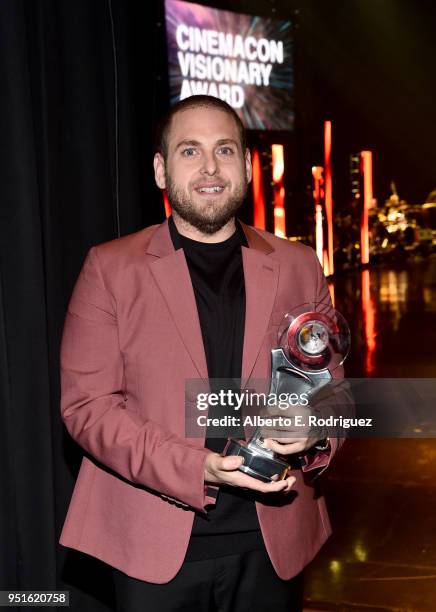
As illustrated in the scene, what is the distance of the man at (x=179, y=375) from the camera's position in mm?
1516

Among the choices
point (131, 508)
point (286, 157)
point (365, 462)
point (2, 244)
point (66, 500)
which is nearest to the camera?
point (131, 508)

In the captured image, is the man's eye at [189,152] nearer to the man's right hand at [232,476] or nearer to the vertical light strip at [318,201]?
the man's right hand at [232,476]

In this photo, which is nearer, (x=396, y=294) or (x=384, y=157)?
(x=396, y=294)

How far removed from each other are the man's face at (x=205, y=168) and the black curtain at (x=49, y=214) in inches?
29.3

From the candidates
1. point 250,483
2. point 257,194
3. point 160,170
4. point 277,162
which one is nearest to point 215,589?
point 250,483

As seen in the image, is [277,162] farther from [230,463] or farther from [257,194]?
[230,463]

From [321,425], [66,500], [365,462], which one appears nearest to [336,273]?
[365,462]

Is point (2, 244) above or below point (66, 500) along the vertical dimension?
above

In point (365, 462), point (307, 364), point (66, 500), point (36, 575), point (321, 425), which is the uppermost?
point (307, 364)

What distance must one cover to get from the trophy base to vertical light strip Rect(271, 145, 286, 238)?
8664 millimetres

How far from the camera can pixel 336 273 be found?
1291 cm

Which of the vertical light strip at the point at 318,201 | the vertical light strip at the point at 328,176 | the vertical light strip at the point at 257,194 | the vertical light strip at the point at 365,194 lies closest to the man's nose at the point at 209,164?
the vertical light strip at the point at 257,194

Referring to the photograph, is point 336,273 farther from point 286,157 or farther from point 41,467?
point 41,467

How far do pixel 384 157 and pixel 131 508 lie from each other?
12.3m
